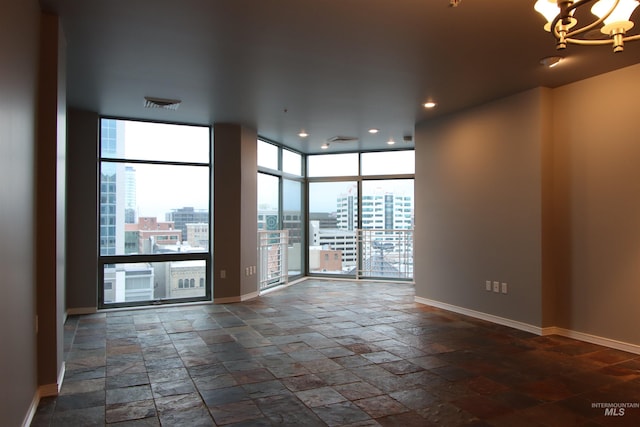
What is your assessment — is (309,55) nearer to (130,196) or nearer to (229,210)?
(229,210)

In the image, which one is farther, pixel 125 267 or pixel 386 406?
pixel 125 267

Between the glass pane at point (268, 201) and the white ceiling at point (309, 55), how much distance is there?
2.07 meters

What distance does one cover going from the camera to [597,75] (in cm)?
416

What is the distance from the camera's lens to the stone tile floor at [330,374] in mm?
2689

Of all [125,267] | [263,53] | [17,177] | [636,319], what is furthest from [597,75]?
[125,267]

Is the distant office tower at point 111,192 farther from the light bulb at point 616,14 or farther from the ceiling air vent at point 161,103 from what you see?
the light bulb at point 616,14

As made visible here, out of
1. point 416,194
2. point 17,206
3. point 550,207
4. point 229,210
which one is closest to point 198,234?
point 229,210

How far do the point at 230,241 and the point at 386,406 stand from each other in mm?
4025

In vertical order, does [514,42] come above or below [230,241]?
above

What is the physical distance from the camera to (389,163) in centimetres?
846

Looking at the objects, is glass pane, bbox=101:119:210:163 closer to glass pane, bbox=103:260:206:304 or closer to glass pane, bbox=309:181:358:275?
glass pane, bbox=103:260:206:304

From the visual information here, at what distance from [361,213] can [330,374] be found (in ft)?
18.1

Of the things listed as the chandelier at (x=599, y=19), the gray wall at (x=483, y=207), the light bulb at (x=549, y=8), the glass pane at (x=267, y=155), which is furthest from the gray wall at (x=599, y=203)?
the glass pane at (x=267, y=155)

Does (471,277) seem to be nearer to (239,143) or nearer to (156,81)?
(239,143)
